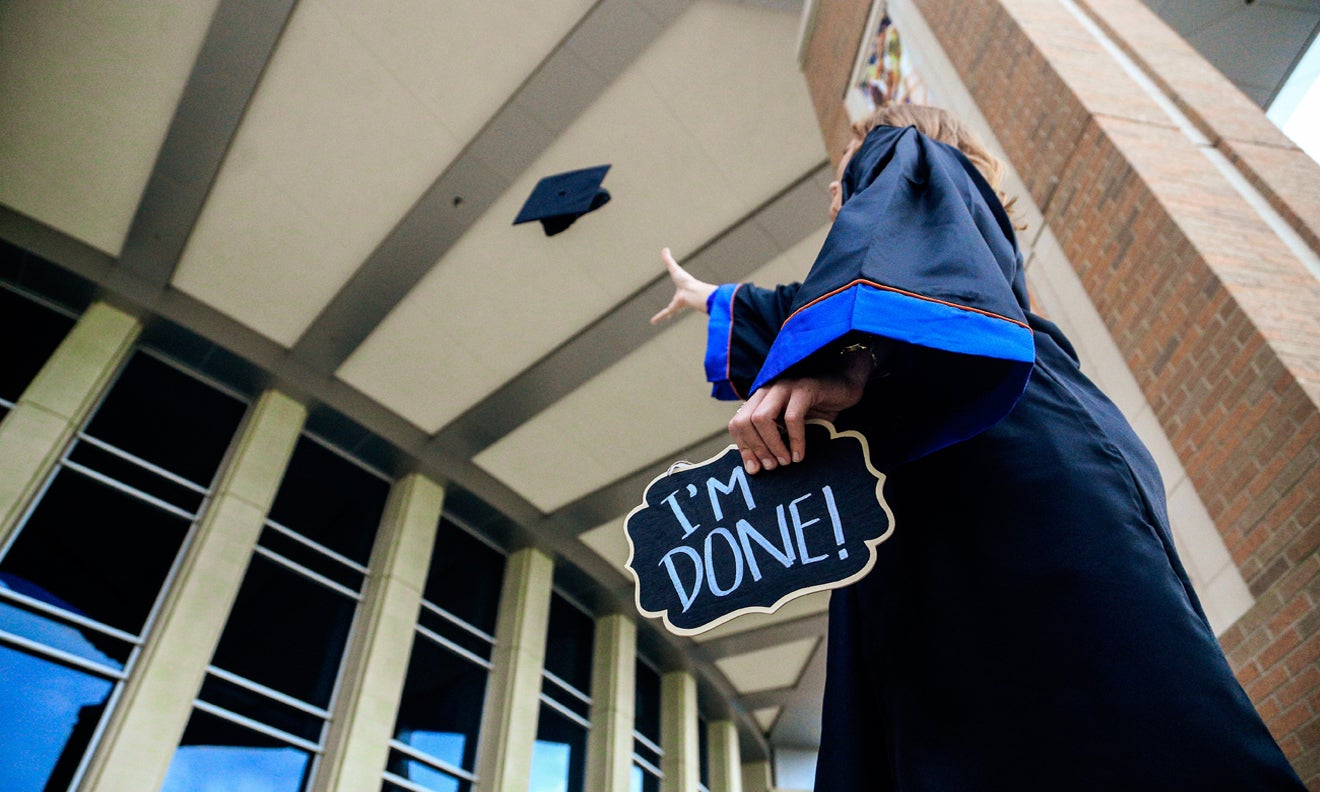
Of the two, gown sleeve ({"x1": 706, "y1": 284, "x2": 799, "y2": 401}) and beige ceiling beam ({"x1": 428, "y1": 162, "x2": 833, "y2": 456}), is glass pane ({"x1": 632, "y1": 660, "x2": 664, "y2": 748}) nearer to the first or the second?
beige ceiling beam ({"x1": 428, "y1": 162, "x2": 833, "y2": 456})

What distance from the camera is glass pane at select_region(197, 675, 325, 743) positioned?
7.32 metres

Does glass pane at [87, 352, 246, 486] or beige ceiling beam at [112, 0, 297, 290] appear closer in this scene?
beige ceiling beam at [112, 0, 297, 290]

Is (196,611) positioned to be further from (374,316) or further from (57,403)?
(374,316)

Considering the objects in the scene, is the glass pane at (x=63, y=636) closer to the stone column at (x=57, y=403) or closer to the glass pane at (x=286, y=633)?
the stone column at (x=57, y=403)

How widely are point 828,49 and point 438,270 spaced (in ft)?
13.8

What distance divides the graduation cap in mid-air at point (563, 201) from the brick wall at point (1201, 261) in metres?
2.50

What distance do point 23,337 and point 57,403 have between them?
896mm

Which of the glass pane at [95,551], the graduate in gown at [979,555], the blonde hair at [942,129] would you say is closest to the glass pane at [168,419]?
the glass pane at [95,551]

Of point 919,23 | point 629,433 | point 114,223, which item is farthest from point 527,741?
point 919,23

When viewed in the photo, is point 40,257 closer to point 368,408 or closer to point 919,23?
Result: point 368,408

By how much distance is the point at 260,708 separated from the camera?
7531 mm

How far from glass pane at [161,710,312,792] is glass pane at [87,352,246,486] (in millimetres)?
2449

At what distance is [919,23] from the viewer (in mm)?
4496

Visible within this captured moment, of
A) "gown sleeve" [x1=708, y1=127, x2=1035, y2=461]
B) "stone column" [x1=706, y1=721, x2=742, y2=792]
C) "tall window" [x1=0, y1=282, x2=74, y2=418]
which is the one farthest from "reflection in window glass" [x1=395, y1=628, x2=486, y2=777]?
"gown sleeve" [x1=708, y1=127, x2=1035, y2=461]
